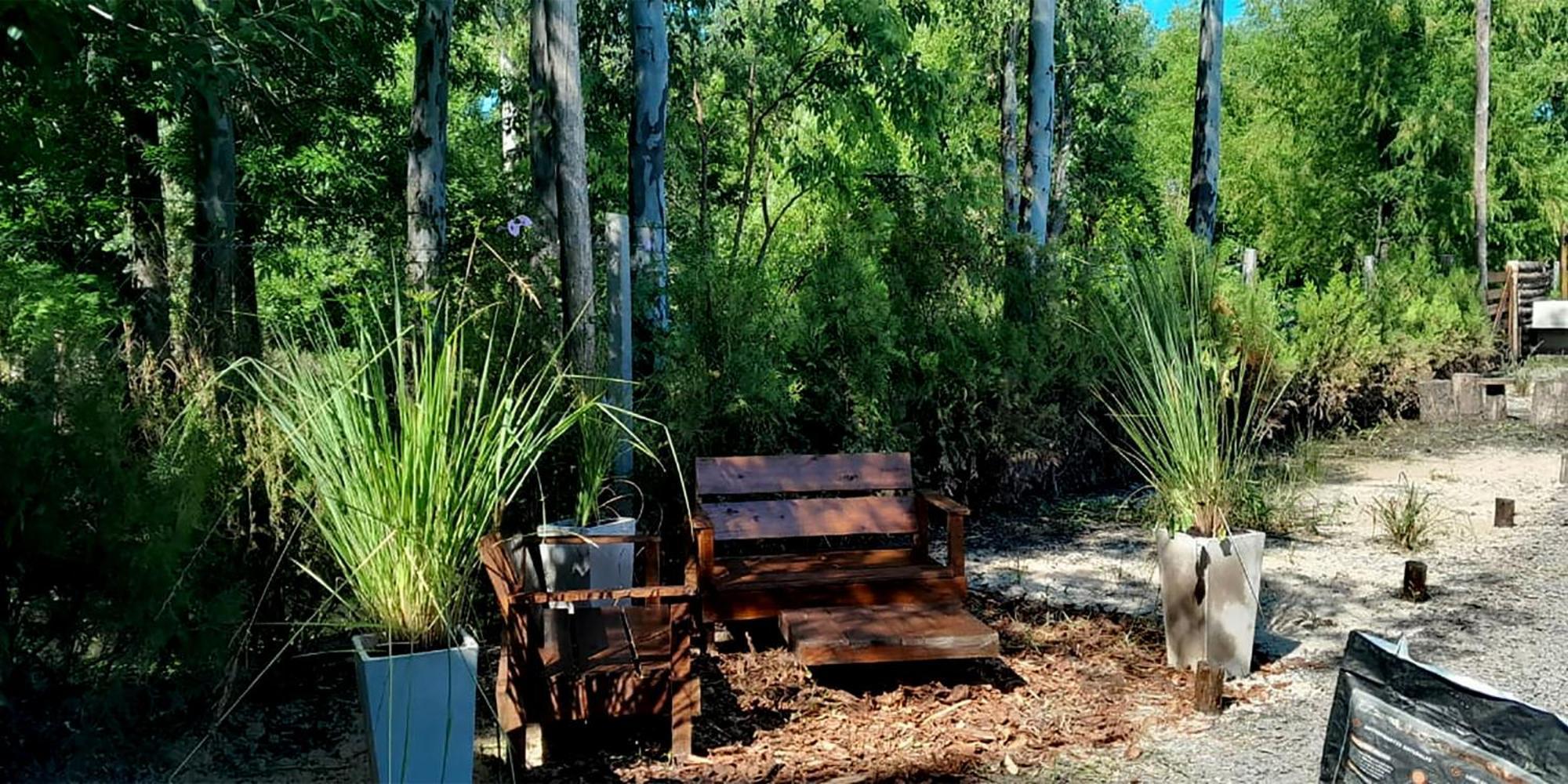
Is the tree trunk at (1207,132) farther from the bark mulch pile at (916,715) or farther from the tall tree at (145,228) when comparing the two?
the tall tree at (145,228)

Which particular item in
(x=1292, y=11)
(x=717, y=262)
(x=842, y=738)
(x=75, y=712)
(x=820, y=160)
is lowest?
(x=842, y=738)

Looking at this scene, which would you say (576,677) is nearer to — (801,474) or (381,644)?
(381,644)

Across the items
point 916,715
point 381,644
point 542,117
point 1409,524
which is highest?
point 542,117

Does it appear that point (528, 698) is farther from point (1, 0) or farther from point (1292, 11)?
point (1292, 11)

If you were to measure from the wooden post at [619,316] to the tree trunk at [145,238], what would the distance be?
201 centimetres

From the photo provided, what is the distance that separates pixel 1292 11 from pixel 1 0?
24777 mm

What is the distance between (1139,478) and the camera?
33.6 ft

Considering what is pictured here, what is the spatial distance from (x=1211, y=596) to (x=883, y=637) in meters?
1.31

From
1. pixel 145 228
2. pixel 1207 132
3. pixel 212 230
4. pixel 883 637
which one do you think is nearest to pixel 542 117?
pixel 212 230

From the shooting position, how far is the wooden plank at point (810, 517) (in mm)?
5566

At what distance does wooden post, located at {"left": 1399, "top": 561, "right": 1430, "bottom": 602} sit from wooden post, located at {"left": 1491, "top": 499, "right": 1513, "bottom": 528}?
7.39ft

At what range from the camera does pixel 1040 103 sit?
11.6 metres

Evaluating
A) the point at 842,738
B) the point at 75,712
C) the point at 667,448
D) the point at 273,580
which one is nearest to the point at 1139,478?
the point at 667,448

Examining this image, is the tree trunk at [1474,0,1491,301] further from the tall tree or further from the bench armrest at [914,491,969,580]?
the tall tree
